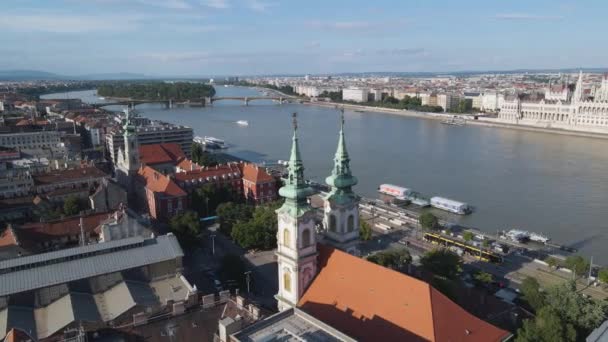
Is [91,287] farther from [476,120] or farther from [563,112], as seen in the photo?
[563,112]

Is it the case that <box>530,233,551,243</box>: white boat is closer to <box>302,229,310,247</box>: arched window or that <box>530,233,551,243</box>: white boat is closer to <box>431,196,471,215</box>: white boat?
<box>431,196,471,215</box>: white boat

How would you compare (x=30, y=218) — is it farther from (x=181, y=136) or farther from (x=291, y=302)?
(x=181, y=136)

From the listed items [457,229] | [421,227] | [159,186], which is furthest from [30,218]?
[457,229]

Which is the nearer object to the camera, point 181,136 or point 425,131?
point 181,136

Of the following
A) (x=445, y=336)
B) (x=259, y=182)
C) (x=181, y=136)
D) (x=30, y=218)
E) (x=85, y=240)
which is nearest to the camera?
(x=445, y=336)

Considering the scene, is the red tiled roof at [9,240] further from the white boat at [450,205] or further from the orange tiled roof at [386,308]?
the white boat at [450,205]

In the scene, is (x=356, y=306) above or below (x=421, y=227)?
above
